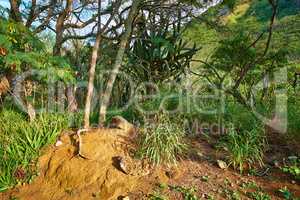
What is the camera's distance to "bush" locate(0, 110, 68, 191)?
19.9 ft

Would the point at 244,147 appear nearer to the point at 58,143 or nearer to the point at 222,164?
the point at 222,164

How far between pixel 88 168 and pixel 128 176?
0.59 meters

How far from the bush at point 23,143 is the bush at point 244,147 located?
2489 mm

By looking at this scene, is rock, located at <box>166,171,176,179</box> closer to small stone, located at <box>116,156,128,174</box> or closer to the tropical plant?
small stone, located at <box>116,156,128,174</box>

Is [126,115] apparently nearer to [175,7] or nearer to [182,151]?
[182,151]

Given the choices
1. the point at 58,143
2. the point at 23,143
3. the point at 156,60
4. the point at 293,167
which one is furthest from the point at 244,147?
the point at 156,60

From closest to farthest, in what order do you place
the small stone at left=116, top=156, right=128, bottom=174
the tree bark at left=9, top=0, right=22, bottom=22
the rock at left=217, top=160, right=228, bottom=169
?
the small stone at left=116, top=156, right=128, bottom=174 < the rock at left=217, top=160, right=228, bottom=169 < the tree bark at left=9, top=0, right=22, bottom=22

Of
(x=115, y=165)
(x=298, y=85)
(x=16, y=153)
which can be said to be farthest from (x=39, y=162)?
(x=298, y=85)

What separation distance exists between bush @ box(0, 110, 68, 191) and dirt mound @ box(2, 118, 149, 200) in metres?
0.14

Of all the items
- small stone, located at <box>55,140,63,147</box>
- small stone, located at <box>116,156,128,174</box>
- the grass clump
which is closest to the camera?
the grass clump

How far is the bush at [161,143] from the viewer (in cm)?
585

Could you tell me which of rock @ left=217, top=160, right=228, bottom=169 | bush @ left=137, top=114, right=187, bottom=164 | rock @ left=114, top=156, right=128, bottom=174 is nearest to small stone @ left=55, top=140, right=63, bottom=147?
rock @ left=114, top=156, right=128, bottom=174

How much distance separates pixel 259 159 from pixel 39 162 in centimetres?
302

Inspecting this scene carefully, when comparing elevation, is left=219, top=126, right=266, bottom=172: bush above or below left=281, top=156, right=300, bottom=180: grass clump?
above
